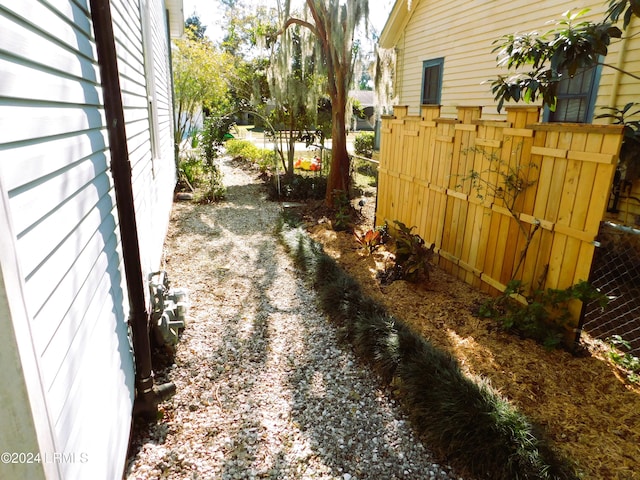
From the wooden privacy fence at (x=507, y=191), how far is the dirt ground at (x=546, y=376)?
42 cm

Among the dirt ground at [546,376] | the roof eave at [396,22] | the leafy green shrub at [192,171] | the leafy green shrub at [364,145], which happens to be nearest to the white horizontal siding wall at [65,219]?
the dirt ground at [546,376]

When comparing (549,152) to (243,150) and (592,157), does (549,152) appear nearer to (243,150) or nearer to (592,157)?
(592,157)

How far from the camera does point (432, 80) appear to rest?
9969mm

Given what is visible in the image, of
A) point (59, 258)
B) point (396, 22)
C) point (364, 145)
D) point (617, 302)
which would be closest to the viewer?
point (59, 258)

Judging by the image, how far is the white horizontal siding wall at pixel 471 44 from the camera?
18.7 feet

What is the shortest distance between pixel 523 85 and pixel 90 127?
3725mm

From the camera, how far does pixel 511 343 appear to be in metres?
3.49

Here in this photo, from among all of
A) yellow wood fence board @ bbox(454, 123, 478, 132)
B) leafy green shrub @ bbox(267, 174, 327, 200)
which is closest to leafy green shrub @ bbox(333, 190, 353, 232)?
leafy green shrub @ bbox(267, 174, 327, 200)

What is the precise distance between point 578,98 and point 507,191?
333 centimetres

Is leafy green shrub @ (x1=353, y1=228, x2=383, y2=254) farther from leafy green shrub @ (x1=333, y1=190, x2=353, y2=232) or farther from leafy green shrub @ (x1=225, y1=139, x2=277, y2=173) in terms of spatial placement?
leafy green shrub @ (x1=225, y1=139, x2=277, y2=173)

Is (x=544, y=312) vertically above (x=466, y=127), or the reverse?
(x=466, y=127)

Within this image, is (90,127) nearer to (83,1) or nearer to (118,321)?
(83,1)

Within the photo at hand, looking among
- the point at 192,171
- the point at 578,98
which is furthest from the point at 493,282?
the point at 192,171

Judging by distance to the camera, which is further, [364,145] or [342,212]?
[364,145]
